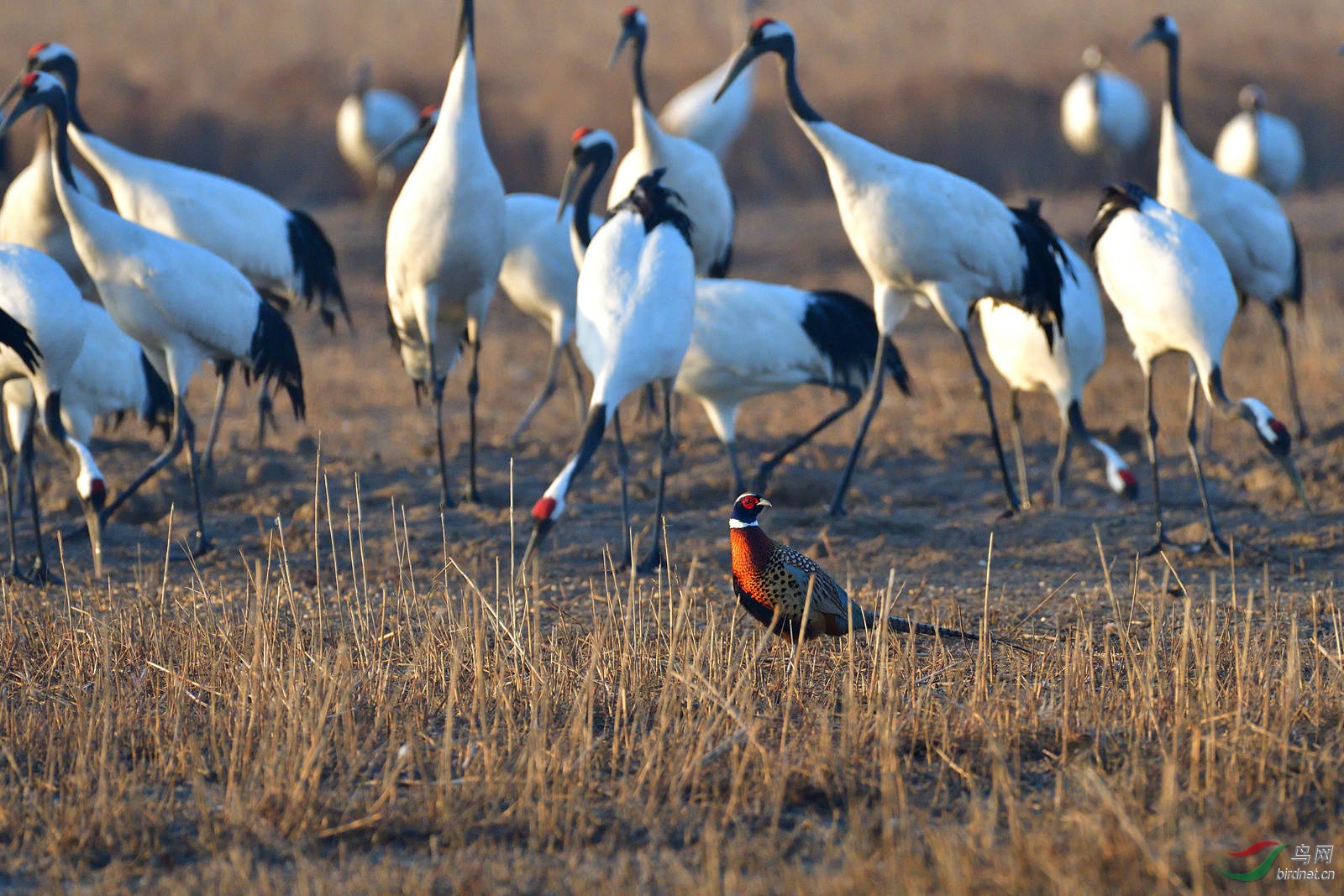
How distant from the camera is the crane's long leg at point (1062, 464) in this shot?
727cm

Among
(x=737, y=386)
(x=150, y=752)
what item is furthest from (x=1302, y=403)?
(x=150, y=752)

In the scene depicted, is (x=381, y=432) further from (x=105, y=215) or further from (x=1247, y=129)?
(x=1247, y=129)

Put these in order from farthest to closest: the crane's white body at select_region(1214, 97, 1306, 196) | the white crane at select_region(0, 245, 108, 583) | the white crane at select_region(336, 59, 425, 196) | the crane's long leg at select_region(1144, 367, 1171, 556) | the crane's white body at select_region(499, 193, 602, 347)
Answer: the white crane at select_region(336, 59, 425, 196), the crane's white body at select_region(1214, 97, 1306, 196), the crane's white body at select_region(499, 193, 602, 347), the crane's long leg at select_region(1144, 367, 1171, 556), the white crane at select_region(0, 245, 108, 583)

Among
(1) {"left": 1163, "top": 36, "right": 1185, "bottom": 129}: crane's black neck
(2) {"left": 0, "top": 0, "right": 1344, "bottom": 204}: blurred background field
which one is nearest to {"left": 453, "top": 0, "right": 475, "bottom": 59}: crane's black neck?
(1) {"left": 1163, "top": 36, "right": 1185, "bottom": 129}: crane's black neck

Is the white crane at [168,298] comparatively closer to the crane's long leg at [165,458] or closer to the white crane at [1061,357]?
the crane's long leg at [165,458]

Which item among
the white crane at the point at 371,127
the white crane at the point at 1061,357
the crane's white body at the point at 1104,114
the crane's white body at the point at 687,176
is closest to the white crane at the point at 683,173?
the crane's white body at the point at 687,176

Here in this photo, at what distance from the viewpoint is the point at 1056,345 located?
7.39 metres

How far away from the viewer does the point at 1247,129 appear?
49.1 feet

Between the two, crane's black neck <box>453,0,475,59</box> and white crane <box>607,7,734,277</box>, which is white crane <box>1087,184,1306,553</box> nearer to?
white crane <box>607,7,734,277</box>

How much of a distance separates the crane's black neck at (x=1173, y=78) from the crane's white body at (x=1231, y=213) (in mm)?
36

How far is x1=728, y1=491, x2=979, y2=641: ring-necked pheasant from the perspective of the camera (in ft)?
14.5

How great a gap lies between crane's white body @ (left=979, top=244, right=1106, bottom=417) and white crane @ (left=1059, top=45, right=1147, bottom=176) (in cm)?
950

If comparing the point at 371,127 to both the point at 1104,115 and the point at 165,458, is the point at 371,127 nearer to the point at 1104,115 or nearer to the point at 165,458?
the point at 1104,115

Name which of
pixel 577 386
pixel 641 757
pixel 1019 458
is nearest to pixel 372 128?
pixel 577 386
